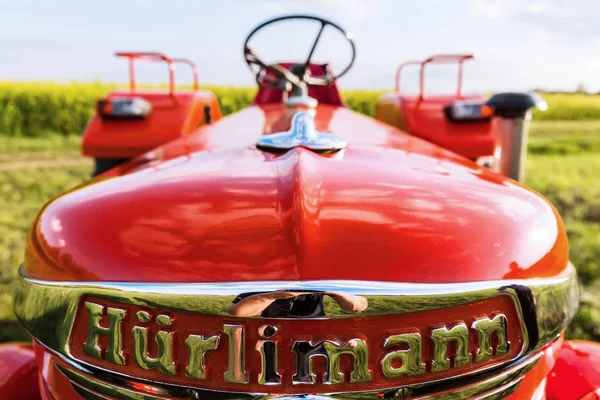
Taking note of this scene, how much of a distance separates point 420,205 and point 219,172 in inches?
17.3

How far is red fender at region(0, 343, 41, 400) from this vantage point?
1425mm

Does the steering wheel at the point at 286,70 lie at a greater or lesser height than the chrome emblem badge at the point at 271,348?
greater

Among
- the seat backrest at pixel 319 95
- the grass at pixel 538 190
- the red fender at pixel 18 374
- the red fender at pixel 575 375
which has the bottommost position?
the grass at pixel 538 190

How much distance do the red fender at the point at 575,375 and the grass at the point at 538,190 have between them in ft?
5.35

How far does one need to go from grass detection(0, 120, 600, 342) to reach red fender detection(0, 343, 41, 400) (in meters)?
1.56

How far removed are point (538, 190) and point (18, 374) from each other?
19.8ft

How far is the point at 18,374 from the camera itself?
147 centimetres

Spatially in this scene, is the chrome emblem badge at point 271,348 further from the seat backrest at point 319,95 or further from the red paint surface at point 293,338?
the seat backrest at point 319,95

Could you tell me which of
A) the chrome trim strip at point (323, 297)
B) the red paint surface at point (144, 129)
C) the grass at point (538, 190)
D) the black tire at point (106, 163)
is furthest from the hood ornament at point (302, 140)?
the grass at point (538, 190)

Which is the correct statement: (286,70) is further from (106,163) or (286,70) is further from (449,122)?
(106,163)

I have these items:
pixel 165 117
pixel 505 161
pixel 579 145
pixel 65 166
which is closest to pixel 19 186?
pixel 65 166

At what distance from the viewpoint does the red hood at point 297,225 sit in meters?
0.96

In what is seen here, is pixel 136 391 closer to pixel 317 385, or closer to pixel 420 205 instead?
pixel 317 385

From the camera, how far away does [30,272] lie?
47.3 inches
